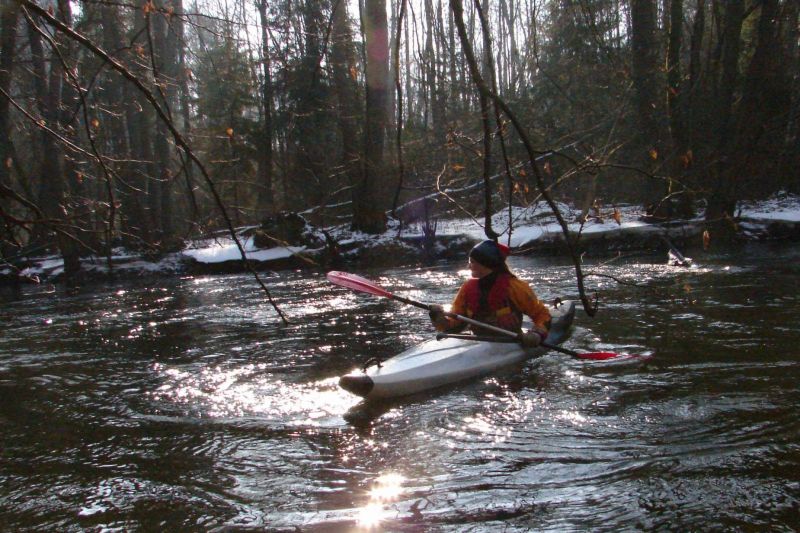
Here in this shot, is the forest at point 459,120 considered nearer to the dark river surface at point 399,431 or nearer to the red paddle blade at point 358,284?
the red paddle blade at point 358,284

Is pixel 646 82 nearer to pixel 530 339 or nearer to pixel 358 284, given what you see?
pixel 530 339

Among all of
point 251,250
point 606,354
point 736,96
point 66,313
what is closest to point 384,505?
point 606,354

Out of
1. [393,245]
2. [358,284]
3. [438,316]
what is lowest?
[438,316]

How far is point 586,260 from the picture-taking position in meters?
12.5

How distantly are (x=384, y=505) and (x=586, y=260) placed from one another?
33.3 feet

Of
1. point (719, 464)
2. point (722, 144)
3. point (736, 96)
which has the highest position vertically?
point (736, 96)

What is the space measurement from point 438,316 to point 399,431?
5.20 ft

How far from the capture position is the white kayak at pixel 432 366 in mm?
4676

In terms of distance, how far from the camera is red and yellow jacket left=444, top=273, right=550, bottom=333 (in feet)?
18.5

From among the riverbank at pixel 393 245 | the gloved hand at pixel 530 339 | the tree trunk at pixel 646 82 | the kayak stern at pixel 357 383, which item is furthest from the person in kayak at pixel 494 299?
the riverbank at pixel 393 245

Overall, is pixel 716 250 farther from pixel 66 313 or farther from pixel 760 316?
pixel 66 313

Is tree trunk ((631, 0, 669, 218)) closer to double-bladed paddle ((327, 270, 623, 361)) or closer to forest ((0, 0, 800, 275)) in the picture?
forest ((0, 0, 800, 275))

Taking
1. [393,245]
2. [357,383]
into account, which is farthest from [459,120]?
[357,383]

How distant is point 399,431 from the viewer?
13.8 feet
